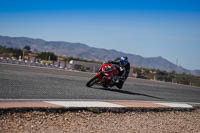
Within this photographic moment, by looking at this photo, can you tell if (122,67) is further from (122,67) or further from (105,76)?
(105,76)

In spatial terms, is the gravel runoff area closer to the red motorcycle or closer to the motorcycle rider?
the red motorcycle

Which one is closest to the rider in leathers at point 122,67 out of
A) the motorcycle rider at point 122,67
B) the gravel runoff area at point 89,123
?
the motorcycle rider at point 122,67

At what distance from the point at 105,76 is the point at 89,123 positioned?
6447 millimetres

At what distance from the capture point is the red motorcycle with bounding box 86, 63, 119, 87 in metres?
12.6

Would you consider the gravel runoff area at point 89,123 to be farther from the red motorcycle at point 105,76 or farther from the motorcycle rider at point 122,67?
the motorcycle rider at point 122,67

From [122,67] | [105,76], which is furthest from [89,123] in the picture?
[122,67]

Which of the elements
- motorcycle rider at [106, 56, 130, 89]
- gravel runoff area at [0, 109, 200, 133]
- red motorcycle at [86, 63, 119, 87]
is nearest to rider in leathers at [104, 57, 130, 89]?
motorcycle rider at [106, 56, 130, 89]

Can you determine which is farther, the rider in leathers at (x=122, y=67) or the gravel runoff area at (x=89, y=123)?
the rider in leathers at (x=122, y=67)

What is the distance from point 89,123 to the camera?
20.3 ft

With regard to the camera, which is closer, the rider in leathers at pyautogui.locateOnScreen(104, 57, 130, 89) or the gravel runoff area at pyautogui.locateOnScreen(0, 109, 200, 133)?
the gravel runoff area at pyautogui.locateOnScreen(0, 109, 200, 133)

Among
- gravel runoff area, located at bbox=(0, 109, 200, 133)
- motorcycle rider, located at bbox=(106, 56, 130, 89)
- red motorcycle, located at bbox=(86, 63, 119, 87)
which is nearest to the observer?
gravel runoff area, located at bbox=(0, 109, 200, 133)

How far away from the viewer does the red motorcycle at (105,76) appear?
12.6 metres

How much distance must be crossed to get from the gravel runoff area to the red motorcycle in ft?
14.8

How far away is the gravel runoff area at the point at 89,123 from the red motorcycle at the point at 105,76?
14.8 feet
